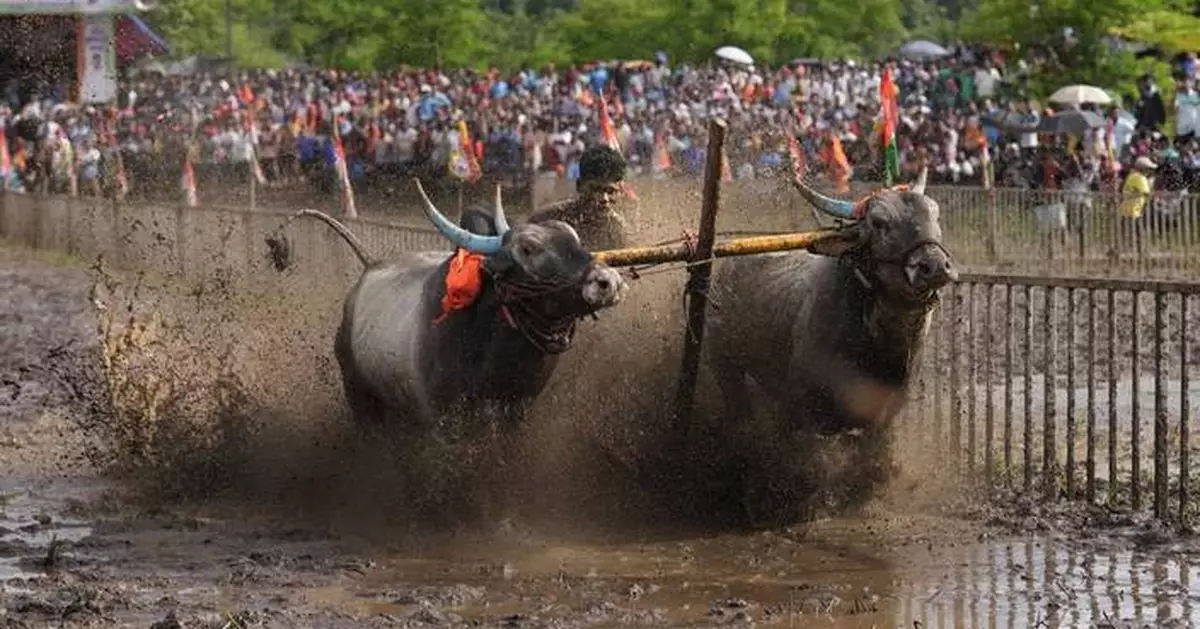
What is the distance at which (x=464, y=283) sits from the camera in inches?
430

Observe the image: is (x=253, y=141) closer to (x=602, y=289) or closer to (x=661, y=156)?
(x=661, y=156)

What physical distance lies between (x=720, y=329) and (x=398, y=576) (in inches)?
107

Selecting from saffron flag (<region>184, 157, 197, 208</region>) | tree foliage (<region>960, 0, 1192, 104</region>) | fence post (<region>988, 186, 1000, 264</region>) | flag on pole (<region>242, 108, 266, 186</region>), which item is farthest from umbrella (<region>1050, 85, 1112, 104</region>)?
saffron flag (<region>184, 157, 197, 208</region>)

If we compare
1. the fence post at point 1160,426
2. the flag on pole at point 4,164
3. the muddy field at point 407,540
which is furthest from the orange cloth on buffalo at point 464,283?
the flag on pole at point 4,164

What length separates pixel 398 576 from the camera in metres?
10.3

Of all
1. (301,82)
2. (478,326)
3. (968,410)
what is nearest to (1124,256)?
(968,410)

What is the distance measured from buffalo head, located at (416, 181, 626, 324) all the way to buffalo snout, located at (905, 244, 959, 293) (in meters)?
1.31

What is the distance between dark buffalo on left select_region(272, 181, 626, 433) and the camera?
10422mm

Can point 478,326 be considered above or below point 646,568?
above

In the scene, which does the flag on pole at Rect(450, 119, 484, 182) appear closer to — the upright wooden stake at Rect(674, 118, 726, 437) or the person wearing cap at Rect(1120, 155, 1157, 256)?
the person wearing cap at Rect(1120, 155, 1157, 256)

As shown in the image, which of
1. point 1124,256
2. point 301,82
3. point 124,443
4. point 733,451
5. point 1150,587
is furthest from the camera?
Result: point 301,82

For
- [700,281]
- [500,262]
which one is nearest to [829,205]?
[700,281]

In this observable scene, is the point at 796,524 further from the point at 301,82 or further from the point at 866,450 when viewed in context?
the point at 301,82

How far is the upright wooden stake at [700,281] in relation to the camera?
1091 centimetres
